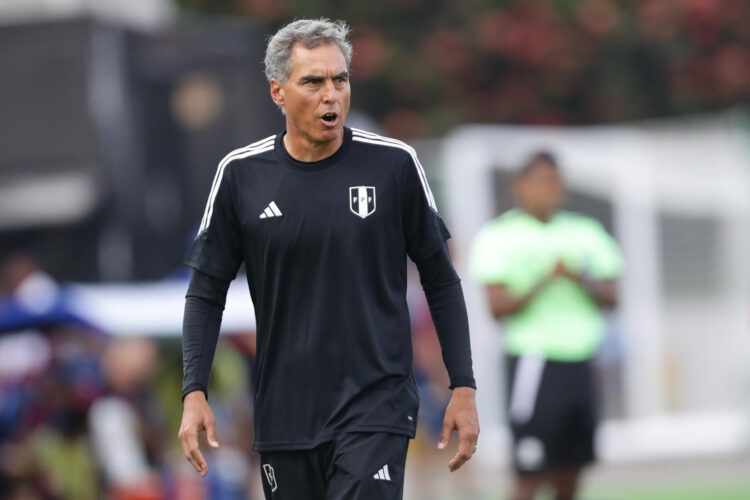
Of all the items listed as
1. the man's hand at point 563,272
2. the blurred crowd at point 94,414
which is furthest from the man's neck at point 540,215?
the blurred crowd at point 94,414

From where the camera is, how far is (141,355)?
1202cm

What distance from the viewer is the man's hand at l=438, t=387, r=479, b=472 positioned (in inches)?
249

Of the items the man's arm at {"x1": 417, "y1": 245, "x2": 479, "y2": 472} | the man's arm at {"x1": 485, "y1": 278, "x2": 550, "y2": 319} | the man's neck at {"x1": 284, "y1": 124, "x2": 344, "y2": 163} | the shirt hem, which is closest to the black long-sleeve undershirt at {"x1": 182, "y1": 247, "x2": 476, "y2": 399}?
the man's arm at {"x1": 417, "y1": 245, "x2": 479, "y2": 472}

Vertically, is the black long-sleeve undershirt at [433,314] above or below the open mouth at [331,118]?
below

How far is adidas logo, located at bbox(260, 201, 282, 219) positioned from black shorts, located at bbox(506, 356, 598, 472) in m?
4.14

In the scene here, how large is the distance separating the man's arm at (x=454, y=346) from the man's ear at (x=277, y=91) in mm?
810

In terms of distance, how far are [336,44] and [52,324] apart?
6.18 meters

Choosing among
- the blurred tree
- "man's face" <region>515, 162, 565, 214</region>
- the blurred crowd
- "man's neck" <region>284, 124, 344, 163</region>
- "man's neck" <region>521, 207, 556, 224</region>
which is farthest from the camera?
the blurred tree

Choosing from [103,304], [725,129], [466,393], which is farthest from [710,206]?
[466,393]

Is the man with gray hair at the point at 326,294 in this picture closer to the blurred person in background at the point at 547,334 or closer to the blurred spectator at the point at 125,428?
the blurred person in background at the point at 547,334

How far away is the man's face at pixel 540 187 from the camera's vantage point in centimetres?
1056

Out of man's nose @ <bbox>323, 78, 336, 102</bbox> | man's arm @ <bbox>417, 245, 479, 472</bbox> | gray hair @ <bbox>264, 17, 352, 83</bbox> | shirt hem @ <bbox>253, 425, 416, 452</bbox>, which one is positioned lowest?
shirt hem @ <bbox>253, 425, 416, 452</bbox>

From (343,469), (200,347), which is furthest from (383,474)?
(200,347)

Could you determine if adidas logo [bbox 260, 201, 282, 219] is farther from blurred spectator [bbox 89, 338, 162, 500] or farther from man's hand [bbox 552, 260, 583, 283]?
blurred spectator [bbox 89, 338, 162, 500]
